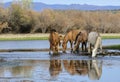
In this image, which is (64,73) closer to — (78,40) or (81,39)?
(78,40)

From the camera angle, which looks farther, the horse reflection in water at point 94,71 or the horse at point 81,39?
the horse at point 81,39

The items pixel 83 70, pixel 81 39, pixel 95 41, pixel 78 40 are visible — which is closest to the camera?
pixel 83 70

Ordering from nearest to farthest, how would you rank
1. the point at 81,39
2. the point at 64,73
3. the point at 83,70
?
1. the point at 64,73
2. the point at 83,70
3. the point at 81,39

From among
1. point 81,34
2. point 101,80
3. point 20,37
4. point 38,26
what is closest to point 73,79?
point 101,80

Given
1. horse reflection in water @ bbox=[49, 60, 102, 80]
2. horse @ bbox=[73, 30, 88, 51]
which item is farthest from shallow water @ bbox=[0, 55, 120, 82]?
horse @ bbox=[73, 30, 88, 51]

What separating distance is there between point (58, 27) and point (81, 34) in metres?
56.0

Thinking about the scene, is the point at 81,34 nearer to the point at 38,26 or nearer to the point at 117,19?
the point at 38,26

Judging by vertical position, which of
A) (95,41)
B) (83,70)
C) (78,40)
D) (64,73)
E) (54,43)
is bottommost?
(78,40)

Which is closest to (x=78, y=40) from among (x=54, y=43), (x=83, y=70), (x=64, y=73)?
(x=54, y=43)

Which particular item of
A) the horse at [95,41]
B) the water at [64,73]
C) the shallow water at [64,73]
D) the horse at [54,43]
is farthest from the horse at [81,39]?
the water at [64,73]

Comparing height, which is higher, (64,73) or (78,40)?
(64,73)

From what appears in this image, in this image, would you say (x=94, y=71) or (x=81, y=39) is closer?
(x=94, y=71)

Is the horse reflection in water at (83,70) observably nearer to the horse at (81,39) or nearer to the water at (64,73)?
the water at (64,73)

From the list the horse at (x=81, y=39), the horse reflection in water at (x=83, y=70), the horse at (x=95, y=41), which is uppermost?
the horse reflection in water at (x=83, y=70)
